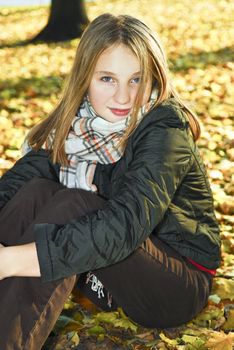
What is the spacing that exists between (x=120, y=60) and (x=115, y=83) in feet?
0.30

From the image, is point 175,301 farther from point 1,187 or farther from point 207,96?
point 207,96

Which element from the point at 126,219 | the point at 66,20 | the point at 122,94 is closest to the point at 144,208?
the point at 126,219

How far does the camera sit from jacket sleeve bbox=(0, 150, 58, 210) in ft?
8.66

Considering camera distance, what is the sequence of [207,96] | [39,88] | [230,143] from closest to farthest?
1. [230,143]
2. [207,96]
3. [39,88]

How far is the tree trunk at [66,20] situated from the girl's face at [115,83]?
23.0ft

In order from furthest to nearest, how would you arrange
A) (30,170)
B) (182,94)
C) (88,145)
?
(182,94), (30,170), (88,145)

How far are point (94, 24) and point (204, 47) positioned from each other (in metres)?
5.74

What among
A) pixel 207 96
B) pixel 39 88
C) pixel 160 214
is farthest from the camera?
pixel 39 88

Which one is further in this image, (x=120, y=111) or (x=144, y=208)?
(x=120, y=111)

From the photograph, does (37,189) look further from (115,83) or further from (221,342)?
(221,342)

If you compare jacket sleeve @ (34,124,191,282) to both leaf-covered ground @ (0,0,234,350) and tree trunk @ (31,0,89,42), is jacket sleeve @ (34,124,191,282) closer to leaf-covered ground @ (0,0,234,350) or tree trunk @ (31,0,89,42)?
leaf-covered ground @ (0,0,234,350)

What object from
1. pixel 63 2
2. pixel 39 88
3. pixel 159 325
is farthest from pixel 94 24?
pixel 63 2

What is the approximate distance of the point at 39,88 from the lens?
6.41 m

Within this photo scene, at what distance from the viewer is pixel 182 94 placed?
5934 millimetres
